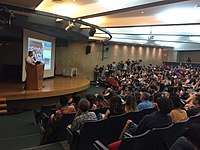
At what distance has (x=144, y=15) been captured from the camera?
6.92 m

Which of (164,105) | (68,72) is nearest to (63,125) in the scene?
(164,105)

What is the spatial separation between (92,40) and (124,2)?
10478mm

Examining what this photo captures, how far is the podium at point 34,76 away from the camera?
6488 mm

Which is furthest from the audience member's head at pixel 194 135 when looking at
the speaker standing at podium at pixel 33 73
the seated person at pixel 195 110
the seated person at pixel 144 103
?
the speaker standing at podium at pixel 33 73

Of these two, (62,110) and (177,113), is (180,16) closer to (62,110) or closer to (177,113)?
(177,113)

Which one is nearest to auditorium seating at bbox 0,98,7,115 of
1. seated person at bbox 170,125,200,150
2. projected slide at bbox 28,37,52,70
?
projected slide at bbox 28,37,52,70

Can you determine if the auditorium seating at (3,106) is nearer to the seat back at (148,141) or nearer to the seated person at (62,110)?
the seated person at (62,110)

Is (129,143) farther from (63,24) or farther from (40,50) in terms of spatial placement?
(40,50)

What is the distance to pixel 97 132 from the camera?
2891 millimetres

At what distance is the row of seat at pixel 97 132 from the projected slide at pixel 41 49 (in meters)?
6.72

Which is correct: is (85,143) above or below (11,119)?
above

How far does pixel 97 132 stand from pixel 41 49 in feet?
25.8

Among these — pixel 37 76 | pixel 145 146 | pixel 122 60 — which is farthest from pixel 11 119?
pixel 122 60

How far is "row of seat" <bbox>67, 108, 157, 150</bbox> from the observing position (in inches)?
110
